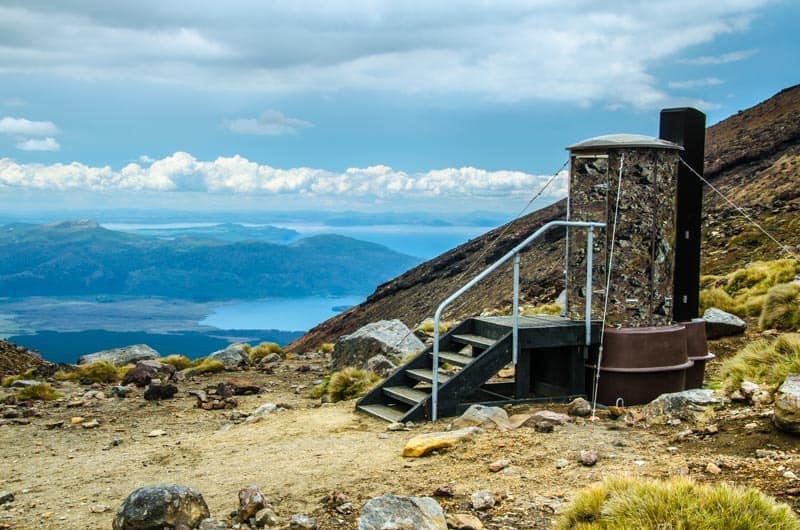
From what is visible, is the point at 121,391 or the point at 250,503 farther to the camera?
the point at 121,391

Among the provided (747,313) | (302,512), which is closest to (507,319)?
(302,512)

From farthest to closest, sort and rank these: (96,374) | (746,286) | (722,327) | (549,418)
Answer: (746,286)
(96,374)
(722,327)
(549,418)

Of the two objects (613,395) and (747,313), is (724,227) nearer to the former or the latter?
(747,313)

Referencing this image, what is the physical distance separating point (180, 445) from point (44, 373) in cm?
1070

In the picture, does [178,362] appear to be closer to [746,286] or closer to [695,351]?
[695,351]

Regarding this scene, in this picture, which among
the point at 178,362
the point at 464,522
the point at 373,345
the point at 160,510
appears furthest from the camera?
the point at 178,362

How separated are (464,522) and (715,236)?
1193 inches

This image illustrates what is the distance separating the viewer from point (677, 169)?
11906mm

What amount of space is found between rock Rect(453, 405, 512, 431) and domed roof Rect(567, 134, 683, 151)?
3.95 metres

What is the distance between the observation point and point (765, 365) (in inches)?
413

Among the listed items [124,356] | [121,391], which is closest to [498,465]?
[121,391]

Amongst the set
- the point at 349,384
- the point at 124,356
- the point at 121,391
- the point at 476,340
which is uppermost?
the point at 476,340

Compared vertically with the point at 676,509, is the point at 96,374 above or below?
below

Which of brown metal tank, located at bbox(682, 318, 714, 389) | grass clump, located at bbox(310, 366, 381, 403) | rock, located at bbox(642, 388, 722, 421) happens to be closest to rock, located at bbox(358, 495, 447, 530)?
rock, located at bbox(642, 388, 722, 421)
